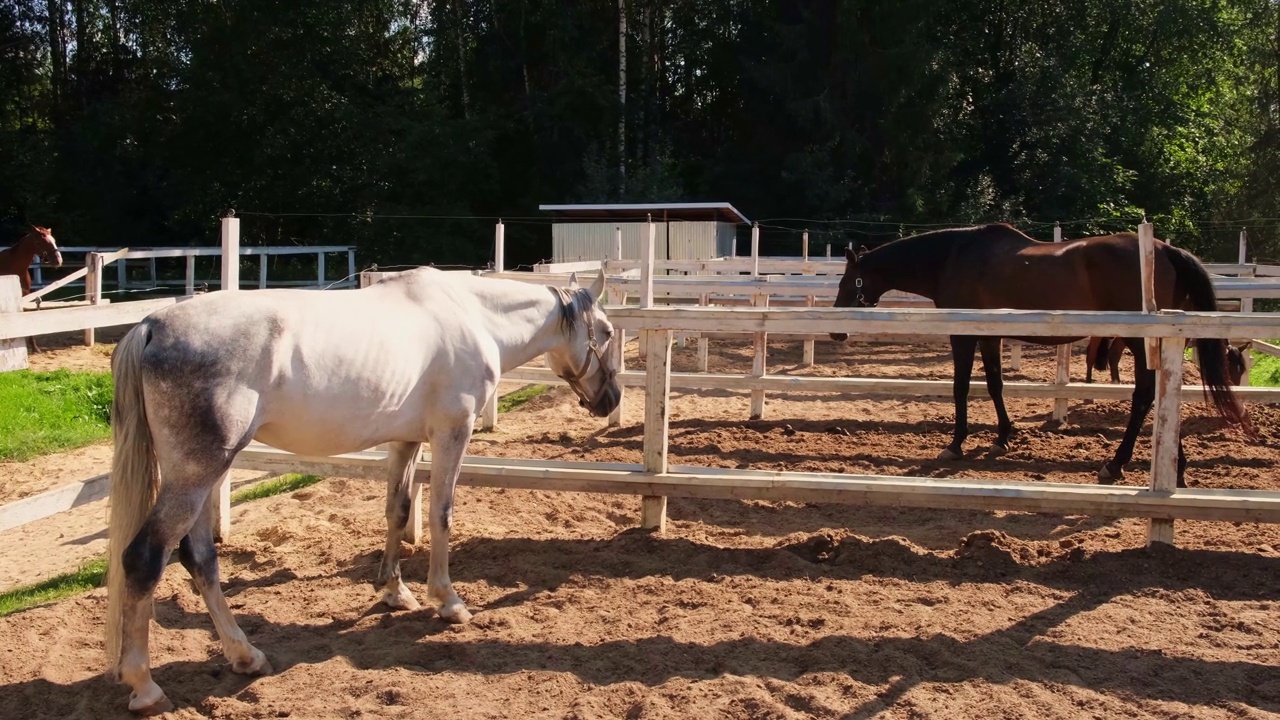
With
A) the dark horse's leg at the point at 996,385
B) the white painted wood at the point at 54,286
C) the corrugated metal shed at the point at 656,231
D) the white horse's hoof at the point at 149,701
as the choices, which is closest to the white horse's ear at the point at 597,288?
the white horse's hoof at the point at 149,701

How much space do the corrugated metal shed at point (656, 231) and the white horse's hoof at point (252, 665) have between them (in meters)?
18.0

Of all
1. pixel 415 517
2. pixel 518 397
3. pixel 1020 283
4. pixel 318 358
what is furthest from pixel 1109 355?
pixel 318 358

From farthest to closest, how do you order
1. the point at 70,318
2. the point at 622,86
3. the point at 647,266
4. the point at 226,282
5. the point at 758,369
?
the point at 622,86 → the point at 758,369 → the point at 647,266 → the point at 226,282 → the point at 70,318

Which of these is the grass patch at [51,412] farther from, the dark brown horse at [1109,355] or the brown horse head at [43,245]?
the dark brown horse at [1109,355]

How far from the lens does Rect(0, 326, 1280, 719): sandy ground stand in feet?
11.4

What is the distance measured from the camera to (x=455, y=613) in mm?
4254

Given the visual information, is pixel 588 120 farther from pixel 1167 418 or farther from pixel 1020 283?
pixel 1167 418

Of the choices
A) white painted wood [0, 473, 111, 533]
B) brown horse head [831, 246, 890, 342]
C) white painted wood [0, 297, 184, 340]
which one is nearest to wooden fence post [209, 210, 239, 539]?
white painted wood [0, 297, 184, 340]

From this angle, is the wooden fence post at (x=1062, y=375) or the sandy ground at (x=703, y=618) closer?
the sandy ground at (x=703, y=618)

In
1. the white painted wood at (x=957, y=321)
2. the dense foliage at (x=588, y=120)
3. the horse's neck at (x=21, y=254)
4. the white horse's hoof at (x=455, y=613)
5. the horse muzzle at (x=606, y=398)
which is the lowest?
the white horse's hoof at (x=455, y=613)

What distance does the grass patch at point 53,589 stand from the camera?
4.55 meters

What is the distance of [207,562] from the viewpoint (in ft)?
12.4

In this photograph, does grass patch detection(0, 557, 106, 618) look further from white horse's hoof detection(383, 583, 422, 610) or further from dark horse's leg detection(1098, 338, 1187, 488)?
dark horse's leg detection(1098, 338, 1187, 488)

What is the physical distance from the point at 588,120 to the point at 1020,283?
2427 cm
